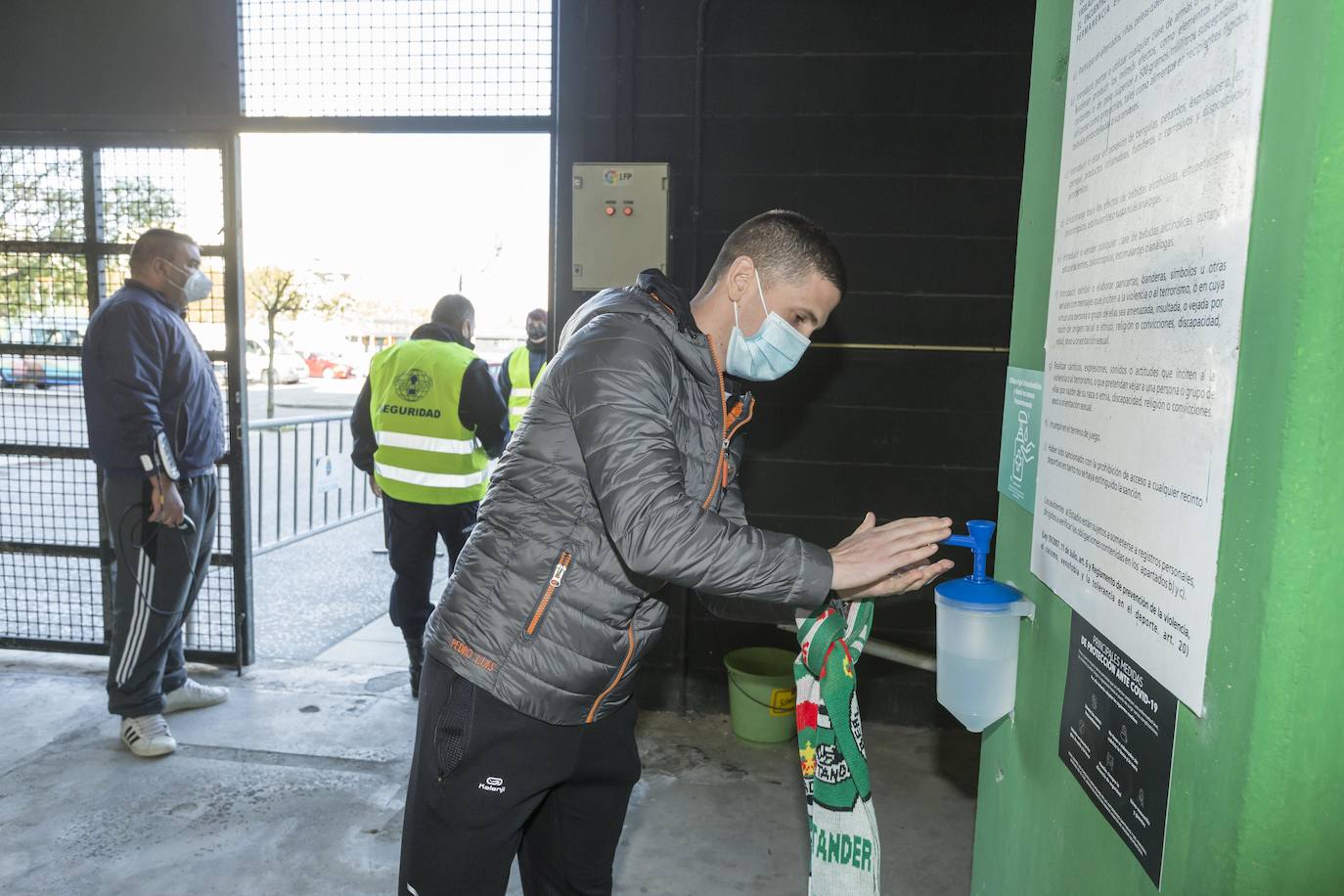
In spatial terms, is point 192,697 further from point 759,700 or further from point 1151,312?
point 1151,312

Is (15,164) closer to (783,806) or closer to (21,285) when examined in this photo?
(21,285)

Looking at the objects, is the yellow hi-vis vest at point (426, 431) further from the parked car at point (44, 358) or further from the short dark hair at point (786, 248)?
the short dark hair at point (786, 248)

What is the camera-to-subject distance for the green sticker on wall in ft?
4.56

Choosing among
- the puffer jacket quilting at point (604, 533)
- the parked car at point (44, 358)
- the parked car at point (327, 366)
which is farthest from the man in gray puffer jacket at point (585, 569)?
the parked car at point (327, 366)

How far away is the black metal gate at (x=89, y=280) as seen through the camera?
3.86 meters

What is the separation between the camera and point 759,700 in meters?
3.51

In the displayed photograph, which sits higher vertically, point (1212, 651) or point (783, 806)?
point (1212, 651)

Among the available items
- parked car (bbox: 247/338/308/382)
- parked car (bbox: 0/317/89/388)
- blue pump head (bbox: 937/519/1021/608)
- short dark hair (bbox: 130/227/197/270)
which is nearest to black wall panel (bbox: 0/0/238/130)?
short dark hair (bbox: 130/227/197/270)

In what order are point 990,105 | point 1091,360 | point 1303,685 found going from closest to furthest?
point 1303,685 < point 1091,360 < point 990,105

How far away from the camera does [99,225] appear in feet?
12.9

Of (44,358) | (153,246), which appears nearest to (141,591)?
(153,246)

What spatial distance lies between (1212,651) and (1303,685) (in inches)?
3.1

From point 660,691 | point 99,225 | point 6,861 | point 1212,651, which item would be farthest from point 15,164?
point 1212,651

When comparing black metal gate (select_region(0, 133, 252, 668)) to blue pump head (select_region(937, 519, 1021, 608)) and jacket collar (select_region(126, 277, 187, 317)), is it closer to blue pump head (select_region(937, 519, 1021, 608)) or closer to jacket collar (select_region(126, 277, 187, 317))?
jacket collar (select_region(126, 277, 187, 317))
